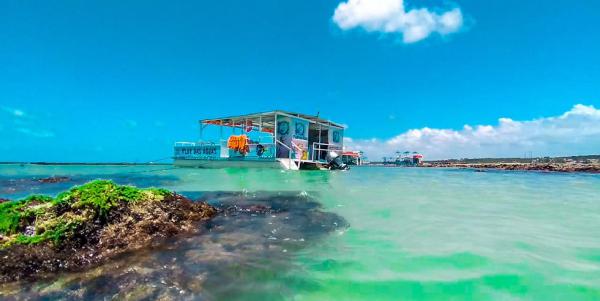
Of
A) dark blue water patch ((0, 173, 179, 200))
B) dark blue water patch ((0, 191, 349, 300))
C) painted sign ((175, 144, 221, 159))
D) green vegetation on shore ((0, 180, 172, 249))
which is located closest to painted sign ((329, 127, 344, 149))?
painted sign ((175, 144, 221, 159))

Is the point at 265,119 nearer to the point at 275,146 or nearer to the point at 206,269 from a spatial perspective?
the point at 275,146

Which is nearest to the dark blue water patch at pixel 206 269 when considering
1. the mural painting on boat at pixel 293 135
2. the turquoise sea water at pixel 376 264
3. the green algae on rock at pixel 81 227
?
the turquoise sea water at pixel 376 264

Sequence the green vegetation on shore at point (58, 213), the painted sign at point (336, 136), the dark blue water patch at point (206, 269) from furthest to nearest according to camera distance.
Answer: the painted sign at point (336, 136), the green vegetation on shore at point (58, 213), the dark blue water patch at point (206, 269)

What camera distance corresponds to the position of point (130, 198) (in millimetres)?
5070

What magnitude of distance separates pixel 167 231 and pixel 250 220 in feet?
5.38

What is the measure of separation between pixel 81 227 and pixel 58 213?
1.62 feet

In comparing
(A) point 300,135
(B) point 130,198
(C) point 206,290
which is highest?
(A) point 300,135

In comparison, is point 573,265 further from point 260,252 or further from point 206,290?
point 206,290

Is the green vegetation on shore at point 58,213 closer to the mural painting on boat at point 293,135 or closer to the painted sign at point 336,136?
the mural painting on boat at point 293,135

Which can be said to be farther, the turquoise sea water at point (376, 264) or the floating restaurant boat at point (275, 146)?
the floating restaurant boat at point (275, 146)

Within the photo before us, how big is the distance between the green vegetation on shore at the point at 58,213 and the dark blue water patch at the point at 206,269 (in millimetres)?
986

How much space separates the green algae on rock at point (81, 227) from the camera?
3389mm

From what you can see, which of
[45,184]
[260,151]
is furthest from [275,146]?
[45,184]

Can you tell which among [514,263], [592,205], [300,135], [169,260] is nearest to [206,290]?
[169,260]
